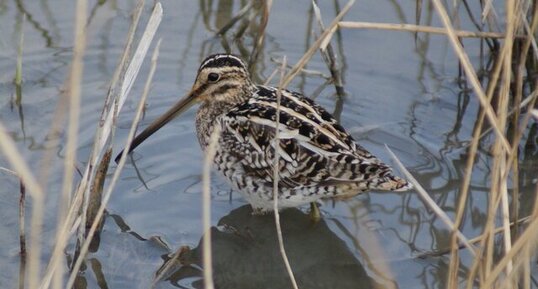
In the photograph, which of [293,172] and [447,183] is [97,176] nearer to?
[293,172]

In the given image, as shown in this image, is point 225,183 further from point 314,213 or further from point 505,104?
point 505,104

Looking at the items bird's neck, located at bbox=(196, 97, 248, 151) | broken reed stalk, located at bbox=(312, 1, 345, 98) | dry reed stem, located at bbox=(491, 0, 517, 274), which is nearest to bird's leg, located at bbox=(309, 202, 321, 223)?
bird's neck, located at bbox=(196, 97, 248, 151)

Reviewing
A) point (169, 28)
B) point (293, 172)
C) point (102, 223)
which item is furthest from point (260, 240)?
point (169, 28)

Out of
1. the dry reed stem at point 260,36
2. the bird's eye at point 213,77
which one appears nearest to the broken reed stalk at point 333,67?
the dry reed stem at point 260,36

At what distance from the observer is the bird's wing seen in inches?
192

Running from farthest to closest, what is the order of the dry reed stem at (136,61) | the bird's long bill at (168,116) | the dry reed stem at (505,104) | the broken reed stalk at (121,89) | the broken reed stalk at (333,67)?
1. the broken reed stalk at (333,67)
2. the bird's long bill at (168,116)
3. the dry reed stem at (136,61)
4. the broken reed stalk at (121,89)
5. the dry reed stem at (505,104)

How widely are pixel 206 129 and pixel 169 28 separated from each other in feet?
5.27

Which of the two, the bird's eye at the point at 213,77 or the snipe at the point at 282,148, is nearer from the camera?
the snipe at the point at 282,148

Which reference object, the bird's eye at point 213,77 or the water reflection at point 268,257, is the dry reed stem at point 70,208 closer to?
the water reflection at point 268,257

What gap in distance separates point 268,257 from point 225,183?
29.3 inches

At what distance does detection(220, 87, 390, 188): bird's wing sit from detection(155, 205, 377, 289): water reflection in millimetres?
345

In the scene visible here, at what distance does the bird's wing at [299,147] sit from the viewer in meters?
4.89

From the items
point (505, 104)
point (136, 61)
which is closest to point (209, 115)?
point (136, 61)

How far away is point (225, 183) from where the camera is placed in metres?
5.59
